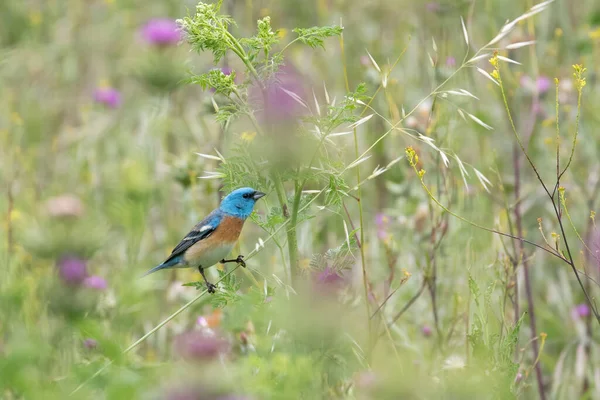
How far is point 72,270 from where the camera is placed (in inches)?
86.9

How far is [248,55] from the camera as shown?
1.98 metres

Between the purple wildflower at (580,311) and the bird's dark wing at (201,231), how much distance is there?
146 centimetres

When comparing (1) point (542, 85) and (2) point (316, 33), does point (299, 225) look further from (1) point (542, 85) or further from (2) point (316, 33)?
(2) point (316, 33)

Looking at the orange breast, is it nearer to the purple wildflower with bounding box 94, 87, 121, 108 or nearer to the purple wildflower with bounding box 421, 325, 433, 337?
the purple wildflower with bounding box 421, 325, 433, 337

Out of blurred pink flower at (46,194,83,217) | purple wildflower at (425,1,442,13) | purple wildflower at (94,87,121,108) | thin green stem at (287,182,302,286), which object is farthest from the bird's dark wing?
purple wildflower at (94,87,121,108)

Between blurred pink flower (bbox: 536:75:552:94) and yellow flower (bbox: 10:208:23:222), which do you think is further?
blurred pink flower (bbox: 536:75:552:94)

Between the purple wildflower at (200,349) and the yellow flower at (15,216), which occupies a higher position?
the purple wildflower at (200,349)

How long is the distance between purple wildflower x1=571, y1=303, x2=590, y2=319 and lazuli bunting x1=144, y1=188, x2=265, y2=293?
143 cm

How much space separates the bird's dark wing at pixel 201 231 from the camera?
2.67 meters

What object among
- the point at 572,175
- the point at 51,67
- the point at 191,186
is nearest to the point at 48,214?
the point at 191,186

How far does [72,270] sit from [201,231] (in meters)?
0.57

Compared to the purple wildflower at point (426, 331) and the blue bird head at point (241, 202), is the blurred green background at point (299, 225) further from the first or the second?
the blue bird head at point (241, 202)

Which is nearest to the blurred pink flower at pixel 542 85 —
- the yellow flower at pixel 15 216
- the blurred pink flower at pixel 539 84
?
the blurred pink flower at pixel 539 84

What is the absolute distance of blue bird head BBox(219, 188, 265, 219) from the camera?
2.44 meters
